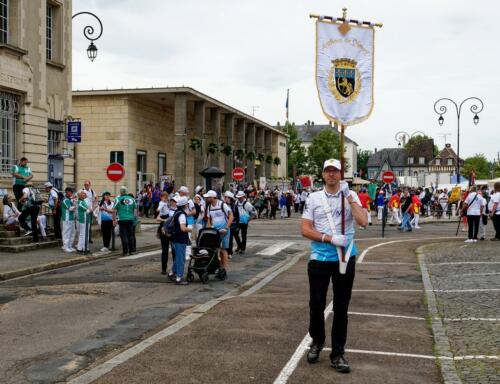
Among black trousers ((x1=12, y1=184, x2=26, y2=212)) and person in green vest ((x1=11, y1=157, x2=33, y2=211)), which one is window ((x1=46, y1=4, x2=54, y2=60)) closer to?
person in green vest ((x1=11, y1=157, x2=33, y2=211))

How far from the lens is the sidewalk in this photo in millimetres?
13953

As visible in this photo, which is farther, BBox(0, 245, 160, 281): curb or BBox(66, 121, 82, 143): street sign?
BBox(66, 121, 82, 143): street sign

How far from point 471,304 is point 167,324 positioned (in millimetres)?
4393

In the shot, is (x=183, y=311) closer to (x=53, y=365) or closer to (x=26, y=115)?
(x=53, y=365)

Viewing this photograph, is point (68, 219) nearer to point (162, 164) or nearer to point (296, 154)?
point (162, 164)

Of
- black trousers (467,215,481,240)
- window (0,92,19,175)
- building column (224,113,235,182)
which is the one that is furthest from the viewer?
building column (224,113,235,182)

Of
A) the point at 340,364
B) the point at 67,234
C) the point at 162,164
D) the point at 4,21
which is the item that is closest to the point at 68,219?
the point at 67,234

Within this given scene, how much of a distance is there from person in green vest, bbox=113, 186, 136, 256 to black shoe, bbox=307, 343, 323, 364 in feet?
34.6

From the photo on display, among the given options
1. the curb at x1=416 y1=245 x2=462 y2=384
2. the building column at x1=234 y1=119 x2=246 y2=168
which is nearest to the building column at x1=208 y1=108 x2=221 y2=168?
the building column at x1=234 y1=119 x2=246 y2=168

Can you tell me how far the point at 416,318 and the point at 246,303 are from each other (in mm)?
2433

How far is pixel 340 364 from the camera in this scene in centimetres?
612

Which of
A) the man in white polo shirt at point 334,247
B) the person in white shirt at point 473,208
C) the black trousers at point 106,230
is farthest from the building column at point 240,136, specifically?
the man in white polo shirt at point 334,247

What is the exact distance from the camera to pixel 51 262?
15328 mm

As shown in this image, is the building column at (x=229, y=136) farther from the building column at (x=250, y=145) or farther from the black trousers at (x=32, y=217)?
the black trousers at (x=32, y=217)
